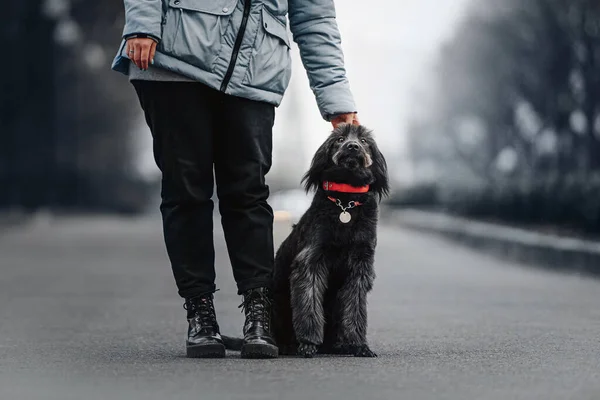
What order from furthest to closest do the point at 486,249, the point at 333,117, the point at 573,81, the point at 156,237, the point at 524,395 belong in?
the point at 573,81 < the point at 156,237 < the point at 486,249 < the point at 333,117 < the point at 524,395

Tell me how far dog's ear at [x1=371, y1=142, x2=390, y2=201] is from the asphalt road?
0.77 meters

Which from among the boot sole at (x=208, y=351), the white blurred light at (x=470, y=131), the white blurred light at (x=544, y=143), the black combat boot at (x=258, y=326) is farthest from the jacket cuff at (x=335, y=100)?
the white blurred light at (x=470, y=131)

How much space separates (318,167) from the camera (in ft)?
21.1

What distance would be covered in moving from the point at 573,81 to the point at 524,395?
3513cm

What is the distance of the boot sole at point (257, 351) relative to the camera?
6.16 m

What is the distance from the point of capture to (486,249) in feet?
67.6

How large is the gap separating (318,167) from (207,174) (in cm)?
50

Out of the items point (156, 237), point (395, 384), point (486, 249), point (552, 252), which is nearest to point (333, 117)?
point (395, 384)

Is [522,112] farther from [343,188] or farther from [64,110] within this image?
[343,188]

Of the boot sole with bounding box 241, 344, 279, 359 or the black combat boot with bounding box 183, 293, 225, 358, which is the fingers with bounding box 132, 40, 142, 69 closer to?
the black combat boot with bounding box 183, 293, 225, 358

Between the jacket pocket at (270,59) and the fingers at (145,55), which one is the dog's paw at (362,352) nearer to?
the jacket pocket at (270,59)

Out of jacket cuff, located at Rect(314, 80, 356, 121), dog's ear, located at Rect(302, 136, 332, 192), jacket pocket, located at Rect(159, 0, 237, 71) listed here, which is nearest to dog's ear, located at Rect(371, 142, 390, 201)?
dog's ear, located at Rect(302, 136, 332, 192)

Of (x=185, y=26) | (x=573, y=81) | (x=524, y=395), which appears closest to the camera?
(x=524, y=395)

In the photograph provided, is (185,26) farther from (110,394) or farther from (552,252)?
(552,252)
